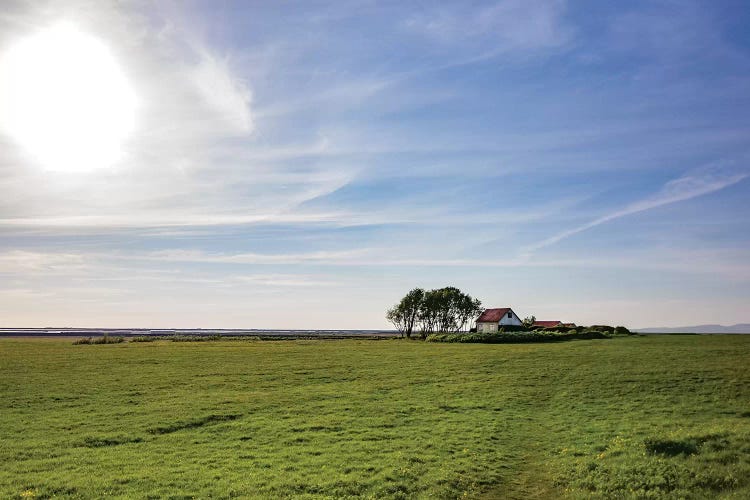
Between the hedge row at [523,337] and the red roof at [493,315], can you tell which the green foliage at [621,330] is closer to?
the hedge row at [523,337]

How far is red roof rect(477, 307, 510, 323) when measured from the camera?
144250mm

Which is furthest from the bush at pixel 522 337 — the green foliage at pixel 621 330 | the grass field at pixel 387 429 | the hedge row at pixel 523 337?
the grass field at pixel 387 429

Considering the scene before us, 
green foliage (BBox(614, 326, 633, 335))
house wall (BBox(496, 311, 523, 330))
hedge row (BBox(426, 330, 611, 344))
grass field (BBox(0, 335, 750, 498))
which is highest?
house wall (BBox(496, 311, 523, 330))

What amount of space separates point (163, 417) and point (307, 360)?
32588 mm

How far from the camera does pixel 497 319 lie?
5645 inches

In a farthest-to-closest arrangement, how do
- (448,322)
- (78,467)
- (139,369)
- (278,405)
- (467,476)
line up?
(448,322) → (139,369) → (278,405) → (78,467) → (467,476)

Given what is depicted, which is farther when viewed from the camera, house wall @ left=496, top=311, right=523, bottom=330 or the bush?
house wall @ left=496, top=311, right=523, bottom=330

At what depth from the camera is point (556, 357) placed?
60.6 m

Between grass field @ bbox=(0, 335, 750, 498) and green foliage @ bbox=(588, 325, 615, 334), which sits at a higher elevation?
green foliage @ bbox=(588, 325, 615, 334)

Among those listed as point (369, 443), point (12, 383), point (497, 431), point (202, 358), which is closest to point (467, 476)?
point (369, 443)

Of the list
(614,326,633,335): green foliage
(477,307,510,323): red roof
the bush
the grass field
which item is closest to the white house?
(477,307,510,323): red roof

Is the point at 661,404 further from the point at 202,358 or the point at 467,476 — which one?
the point at 202,358

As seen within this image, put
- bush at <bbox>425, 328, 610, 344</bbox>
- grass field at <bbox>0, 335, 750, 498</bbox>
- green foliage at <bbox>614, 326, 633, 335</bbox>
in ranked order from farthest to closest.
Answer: green foliage at <bbox>614, 326, 633, 335</bbox> < bush at <bbox>425, 328, 610, 344</bbox> < grass field at <bbox>0, 335, 750, 498</bbox>

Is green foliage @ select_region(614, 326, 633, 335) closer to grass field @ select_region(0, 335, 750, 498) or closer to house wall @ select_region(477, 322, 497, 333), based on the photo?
house wall @ select_region(477, 322, 497, 333)
